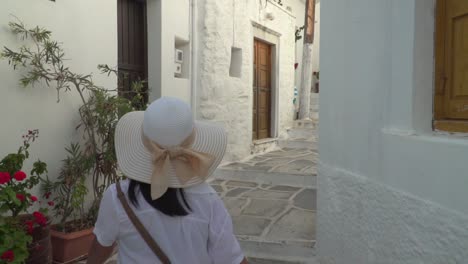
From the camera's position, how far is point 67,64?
11.7 feet

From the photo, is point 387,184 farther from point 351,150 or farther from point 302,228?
point 302,228

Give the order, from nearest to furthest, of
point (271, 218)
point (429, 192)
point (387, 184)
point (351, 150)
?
point (429, 192), point (387, 184), point (351, 150), point (271, 218)

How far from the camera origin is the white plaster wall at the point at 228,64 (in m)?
6.02

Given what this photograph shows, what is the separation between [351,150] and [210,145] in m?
1.73

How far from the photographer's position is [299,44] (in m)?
10.4

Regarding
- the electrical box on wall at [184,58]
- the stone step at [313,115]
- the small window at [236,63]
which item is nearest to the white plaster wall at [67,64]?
the electrical box on wall at [184,58]

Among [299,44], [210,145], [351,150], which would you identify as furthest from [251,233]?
[299,44]

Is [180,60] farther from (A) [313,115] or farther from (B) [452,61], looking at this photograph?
(A) [313,115]

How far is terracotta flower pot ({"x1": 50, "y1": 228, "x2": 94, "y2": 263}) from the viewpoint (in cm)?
318

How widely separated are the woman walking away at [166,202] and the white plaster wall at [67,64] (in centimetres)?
219

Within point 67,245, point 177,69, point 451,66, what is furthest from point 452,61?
point 177,69

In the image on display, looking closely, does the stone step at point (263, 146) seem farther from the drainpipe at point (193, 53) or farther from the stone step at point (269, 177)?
the drainpipe at point (193, 53)

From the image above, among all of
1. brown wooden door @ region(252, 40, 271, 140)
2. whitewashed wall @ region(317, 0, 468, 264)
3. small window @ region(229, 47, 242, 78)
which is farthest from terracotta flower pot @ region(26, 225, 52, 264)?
brown wooden door @ region(252, 40, 271, 140)

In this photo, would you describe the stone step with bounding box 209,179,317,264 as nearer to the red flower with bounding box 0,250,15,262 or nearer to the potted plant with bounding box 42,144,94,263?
the potted plant with bounding box 42,144,94,263
